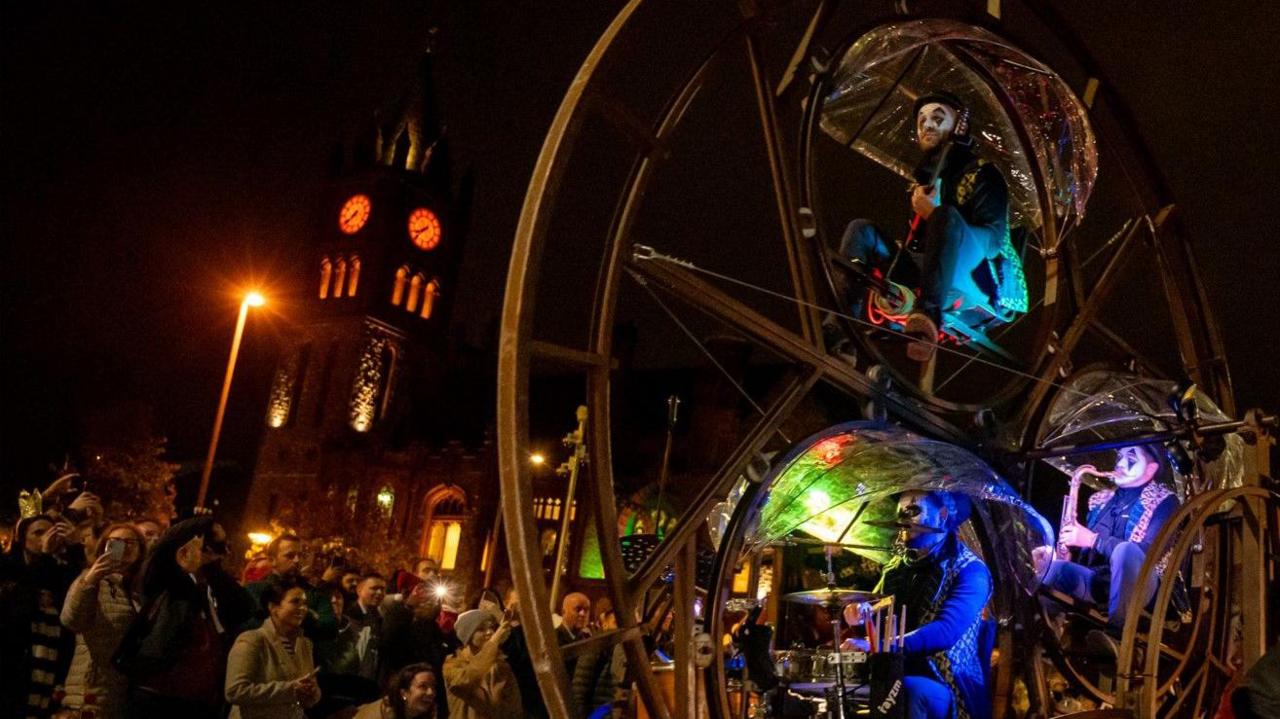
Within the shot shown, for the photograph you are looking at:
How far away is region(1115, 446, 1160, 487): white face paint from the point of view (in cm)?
664

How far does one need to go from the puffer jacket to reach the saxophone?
535cm

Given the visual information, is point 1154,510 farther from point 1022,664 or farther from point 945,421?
point 945,421

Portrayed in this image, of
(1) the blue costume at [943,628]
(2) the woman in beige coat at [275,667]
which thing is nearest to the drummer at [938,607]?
(1) the blue costume at [943,628]

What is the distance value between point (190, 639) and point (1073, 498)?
527 centimetres

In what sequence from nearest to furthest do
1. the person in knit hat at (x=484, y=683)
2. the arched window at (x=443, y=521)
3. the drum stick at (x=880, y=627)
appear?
the drum stick at (x=880, y=627)
the person in knit hat at (x=484, y=683)
the arched window at (x=443, y=521)

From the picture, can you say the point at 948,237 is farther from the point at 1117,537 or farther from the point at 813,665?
the point at 813,665

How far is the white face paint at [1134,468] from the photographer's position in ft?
21.8

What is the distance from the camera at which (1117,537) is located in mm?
6531

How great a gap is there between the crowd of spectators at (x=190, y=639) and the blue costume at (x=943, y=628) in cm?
203

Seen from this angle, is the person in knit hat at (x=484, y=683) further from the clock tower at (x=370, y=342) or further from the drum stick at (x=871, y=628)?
the clock tower at (x=370, y=342)

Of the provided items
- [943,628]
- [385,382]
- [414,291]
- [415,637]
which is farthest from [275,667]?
[414,291]

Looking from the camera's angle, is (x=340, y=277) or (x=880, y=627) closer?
(x=880, y=627)

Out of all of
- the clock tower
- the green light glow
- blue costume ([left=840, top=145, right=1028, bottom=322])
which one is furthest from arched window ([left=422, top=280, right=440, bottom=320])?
blue costume ([left=840, top=145, right=1028, bottom=322])

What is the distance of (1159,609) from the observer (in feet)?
16.6
